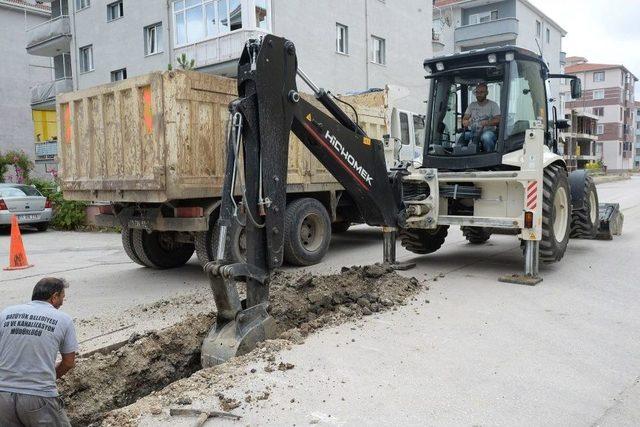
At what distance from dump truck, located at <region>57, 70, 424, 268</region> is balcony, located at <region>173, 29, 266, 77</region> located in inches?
448

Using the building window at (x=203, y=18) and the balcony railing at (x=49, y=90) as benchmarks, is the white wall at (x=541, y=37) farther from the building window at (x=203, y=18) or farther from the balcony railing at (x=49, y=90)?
the balcony railing at (x=49, y=90)

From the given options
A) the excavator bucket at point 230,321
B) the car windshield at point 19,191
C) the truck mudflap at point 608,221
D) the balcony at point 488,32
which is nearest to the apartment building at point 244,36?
the car windshield at point 19,191

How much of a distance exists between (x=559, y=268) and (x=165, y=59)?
62.6 ft

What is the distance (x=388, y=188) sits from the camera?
688 centimetres

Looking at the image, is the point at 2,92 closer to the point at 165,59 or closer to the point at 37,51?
the point at 37,51

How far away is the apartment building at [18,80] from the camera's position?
31.8m

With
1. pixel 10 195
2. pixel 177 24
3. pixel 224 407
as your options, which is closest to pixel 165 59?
pixel 177 24

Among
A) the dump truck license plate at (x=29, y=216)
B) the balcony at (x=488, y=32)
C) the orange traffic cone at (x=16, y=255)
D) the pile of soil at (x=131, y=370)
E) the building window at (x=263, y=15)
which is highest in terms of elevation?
the balcony at (x=488, y=32)

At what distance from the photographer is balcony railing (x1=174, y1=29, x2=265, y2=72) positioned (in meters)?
19.0

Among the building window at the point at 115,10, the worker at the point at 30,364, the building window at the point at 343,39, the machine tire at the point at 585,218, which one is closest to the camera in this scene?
the worker at the point at 30,364

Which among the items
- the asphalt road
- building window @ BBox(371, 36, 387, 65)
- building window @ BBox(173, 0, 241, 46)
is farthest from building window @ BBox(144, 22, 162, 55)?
the asphalt road

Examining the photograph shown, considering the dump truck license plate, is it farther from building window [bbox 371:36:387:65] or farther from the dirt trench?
building window [bbox 371:36:387:65]

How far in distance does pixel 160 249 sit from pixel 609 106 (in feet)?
259

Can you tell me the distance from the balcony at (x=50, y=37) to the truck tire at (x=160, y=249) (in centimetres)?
2374
